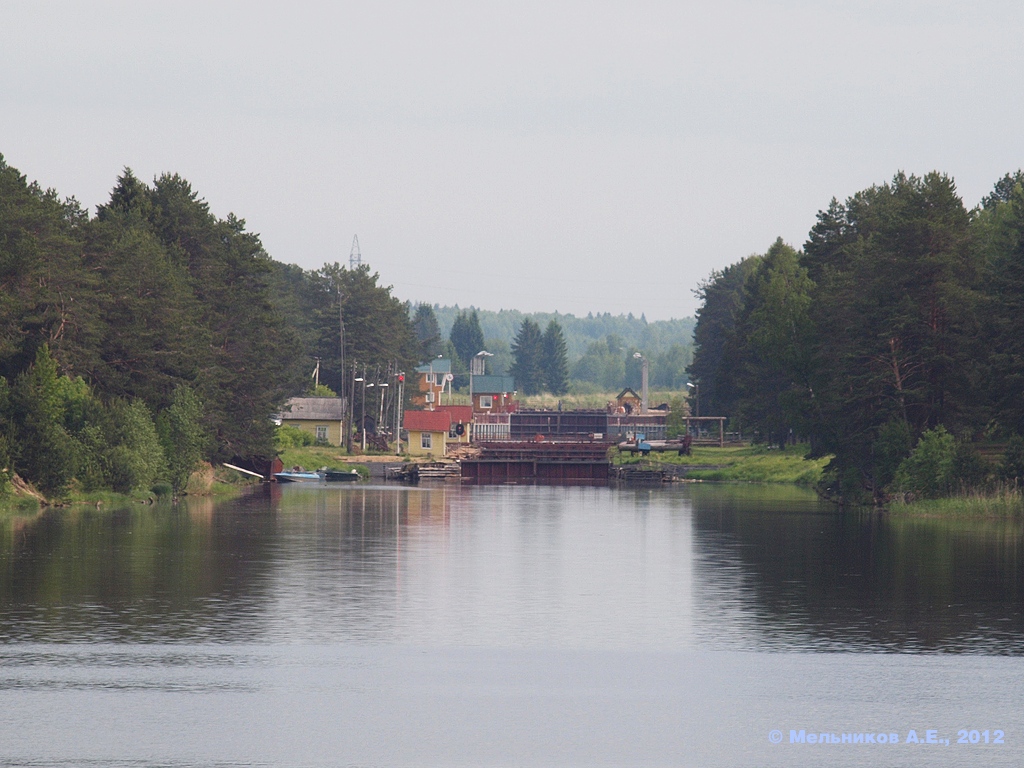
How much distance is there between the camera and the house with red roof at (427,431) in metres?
142

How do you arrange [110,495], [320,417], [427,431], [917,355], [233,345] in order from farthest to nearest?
[320,417]
[427,431]
[233,345]
[917,355]
[110,495]

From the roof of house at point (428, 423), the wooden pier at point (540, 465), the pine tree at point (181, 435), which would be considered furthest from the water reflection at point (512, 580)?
the roof of house at point (428, 423)

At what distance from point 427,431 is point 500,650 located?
11970cm

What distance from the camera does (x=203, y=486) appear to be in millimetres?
79250

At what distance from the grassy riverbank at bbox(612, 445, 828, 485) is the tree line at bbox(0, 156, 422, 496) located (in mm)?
37902

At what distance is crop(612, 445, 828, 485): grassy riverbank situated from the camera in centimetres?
10788

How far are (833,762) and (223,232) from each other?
80.9 meters

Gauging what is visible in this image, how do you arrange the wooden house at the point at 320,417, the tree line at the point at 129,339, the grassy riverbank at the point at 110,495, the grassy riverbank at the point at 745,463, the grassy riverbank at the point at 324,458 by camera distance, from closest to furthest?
the grassy riverbank at the point at 110,495
the tree line at the point at 129,339
the grassy riverbank at the point at 745,463
the grassy riverbank at the point at 324,458
the wooden house at the point at 320,417

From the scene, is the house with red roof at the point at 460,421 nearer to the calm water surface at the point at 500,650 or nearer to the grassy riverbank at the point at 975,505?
the grassy riverbank at the point at 975,505

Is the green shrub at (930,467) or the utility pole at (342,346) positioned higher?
the utility pole at (342,346)

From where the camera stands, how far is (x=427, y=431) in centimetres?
14275

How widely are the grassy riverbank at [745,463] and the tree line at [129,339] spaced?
37902 millimetres

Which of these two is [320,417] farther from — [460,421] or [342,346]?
[460,421]

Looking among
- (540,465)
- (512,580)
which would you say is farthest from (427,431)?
(512,580)
